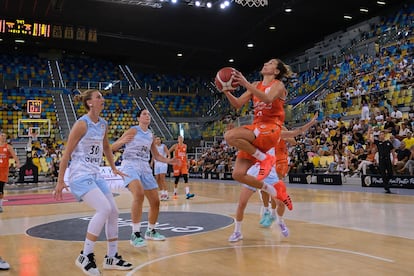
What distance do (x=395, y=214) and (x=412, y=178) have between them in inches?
246

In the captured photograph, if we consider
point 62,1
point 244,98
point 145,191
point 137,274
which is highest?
point 62,1

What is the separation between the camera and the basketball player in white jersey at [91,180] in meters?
3.91

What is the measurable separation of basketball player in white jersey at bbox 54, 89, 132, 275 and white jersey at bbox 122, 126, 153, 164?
4.41 feet

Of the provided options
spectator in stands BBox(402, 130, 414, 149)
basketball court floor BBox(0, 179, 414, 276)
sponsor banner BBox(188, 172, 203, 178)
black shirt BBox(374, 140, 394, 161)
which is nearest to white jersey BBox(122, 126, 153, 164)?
basketball court floor BBox(0, 179, 414, 276)

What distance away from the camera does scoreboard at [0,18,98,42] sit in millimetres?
23369

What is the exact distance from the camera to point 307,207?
29.7 feet

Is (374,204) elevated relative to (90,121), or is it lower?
lower

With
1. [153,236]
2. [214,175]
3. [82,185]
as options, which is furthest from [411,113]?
[82,185]

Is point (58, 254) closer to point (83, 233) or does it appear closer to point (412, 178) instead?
point (83, 233)

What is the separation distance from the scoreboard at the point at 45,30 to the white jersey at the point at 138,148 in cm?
2103

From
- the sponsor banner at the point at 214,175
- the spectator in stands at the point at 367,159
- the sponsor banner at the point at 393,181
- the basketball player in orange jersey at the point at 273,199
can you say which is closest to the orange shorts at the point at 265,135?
the basketball player in orange jersey at the point at 273,199

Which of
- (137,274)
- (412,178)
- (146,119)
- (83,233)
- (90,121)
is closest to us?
(137,274)

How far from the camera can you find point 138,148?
5.70m

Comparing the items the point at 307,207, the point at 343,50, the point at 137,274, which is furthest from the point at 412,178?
the point at 343,50
